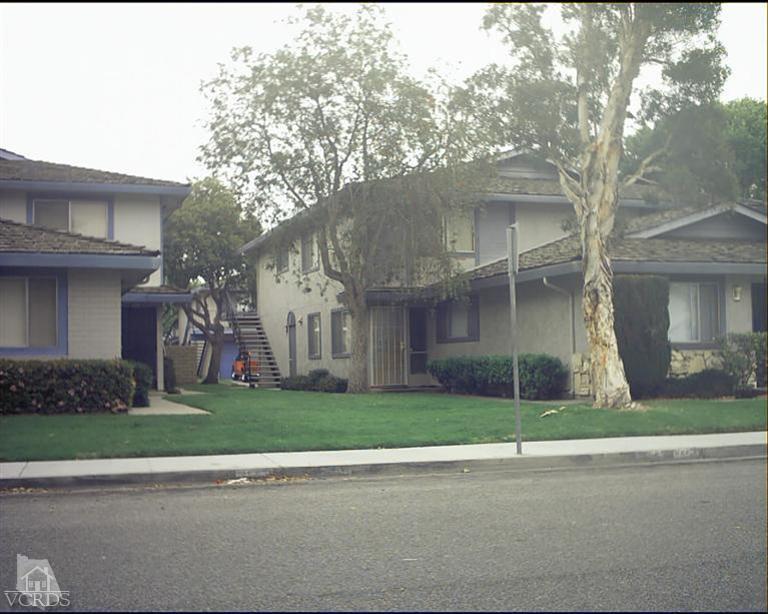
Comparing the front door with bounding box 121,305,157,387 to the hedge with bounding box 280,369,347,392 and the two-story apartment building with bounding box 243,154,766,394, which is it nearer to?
the two-story apartment building with bounding box 243,154,766,394

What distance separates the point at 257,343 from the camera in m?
39.4

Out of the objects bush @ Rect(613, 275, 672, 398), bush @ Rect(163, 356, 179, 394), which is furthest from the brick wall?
bush @ Rect(613, 275, 672, 398)

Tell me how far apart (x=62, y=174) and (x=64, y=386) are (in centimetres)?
979

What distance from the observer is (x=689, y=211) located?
24.7 m

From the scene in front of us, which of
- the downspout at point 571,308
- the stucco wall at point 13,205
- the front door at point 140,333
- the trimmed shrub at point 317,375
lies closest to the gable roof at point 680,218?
the downspout at point 571,308

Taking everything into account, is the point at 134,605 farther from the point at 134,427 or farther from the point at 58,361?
the point at 58,361

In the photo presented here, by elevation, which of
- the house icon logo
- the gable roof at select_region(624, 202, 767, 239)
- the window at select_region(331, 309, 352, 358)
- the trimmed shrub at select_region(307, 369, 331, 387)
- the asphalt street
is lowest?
the asphalt street

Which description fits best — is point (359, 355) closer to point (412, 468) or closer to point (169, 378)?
point (169, 378)

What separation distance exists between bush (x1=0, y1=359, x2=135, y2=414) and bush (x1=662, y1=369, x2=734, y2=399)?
39.3 ft

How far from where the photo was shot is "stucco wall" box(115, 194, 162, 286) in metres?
26.6

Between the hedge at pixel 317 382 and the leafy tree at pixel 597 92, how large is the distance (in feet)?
35.8

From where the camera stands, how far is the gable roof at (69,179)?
81.9 ft

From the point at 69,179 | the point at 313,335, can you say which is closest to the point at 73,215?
the point at 69,179

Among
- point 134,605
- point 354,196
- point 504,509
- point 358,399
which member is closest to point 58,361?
point 358,399
